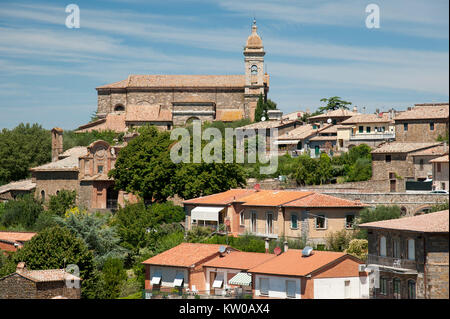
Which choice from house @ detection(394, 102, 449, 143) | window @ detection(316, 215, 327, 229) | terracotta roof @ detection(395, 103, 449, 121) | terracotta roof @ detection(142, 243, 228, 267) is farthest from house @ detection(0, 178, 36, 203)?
window @ detection(316, 215, 327, 229)

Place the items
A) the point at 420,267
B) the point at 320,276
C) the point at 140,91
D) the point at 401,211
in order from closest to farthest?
the point at 420,267, the point at 320,276, the point at 401,211, the point at 140,91

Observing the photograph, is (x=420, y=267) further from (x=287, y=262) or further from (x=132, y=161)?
(x=132, y=161)

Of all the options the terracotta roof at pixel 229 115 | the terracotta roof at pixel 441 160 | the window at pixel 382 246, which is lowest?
the window at pixel 382 246

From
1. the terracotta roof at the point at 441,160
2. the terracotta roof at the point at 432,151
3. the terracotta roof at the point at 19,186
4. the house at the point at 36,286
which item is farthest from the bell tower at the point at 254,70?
the house at the point at 36,286

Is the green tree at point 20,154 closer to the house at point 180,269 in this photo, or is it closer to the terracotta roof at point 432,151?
the terracotta roof at point 432,151

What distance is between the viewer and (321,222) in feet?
124

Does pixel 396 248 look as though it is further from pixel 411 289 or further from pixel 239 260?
pixel 239 260

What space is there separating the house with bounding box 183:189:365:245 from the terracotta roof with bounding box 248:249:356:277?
6624mm

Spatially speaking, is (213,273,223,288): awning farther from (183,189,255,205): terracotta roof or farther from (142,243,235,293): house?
(183,189,255,205): terracotta roof

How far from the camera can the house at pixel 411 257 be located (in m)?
22.6
